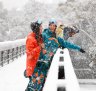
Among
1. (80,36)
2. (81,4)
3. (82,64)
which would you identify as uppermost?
(81,4)

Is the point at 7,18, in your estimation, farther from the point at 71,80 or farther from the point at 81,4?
the point at 71,80

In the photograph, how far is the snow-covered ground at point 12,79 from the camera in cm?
964

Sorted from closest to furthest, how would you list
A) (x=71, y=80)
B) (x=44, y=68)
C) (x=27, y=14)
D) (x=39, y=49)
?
(x=71, y=80)
(x=39, y=49)
(x=44, y=68)
(x=27, y=14)

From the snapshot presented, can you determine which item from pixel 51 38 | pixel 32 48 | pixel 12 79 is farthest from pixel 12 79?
pixel 32 48

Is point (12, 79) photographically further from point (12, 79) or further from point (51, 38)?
point (51, 38)

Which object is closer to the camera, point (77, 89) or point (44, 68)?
point (77, 89)

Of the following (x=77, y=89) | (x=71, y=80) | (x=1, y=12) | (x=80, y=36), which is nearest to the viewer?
(x=77, y=89)

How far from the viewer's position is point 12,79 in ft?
36.7

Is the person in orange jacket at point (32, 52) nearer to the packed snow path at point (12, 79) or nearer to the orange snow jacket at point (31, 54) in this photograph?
the orange snow jacket at point (31, 54)

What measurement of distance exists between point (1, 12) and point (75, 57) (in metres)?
21.1

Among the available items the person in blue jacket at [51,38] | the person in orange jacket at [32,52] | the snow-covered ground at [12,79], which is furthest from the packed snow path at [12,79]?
the person in orange jacket at [32,52]

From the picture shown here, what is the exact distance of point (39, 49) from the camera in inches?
203

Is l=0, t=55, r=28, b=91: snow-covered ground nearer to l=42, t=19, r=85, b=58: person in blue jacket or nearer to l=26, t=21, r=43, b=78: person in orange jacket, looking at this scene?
l=42, t=19, r=85, b=58: person in blue jacket

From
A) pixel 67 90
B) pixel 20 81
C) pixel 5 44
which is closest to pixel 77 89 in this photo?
pixel 67 90
